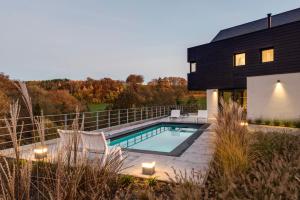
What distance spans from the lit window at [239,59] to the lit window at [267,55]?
3.61 ft

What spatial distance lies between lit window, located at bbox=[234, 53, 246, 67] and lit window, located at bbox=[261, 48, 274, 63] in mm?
1102

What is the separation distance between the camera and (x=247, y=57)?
1277 cm

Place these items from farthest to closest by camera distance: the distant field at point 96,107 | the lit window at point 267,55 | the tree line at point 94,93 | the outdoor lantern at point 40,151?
the distant field at point 96,107
the tree line at point 94,93
the lit window at point 267,55
the outdoor lantern at point 40,151

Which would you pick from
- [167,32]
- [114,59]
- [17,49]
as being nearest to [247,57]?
[167,32]

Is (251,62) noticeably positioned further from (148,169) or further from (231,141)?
(148,169)

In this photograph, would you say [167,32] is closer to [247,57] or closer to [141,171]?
[247,57]

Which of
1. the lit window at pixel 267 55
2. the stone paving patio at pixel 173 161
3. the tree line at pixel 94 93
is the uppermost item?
the lit window at pixel 267 55

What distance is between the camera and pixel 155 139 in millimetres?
8945

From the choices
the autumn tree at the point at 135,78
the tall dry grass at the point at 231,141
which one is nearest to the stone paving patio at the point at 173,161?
the tall dry grass at the point at 231,141

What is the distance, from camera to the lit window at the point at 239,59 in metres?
13.2

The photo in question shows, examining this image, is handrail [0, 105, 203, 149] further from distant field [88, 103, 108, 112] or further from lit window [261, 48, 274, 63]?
lit window [261, 48, 274, 63]

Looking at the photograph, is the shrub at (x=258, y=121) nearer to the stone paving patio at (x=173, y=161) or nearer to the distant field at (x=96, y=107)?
the stone paving patio at (x=173, y=161)

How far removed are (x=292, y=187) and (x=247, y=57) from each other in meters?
12.4

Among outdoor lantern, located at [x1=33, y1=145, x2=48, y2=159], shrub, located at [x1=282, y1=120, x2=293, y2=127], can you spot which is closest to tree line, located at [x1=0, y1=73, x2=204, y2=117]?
outdoor lantern, located at [x1=33, y1=145, x2=48, y2=159]
